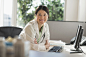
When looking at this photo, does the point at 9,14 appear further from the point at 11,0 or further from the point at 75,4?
the point at 75,4

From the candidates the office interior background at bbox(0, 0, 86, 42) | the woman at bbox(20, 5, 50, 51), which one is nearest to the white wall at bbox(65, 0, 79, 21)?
the office interior background at bbox(0, 0, 86, 42)

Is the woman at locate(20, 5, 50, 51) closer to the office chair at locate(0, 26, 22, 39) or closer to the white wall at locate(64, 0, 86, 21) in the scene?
the office chair at locate(0, 26, 22, 39)

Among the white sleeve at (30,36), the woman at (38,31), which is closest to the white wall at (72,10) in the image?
the woman at (38,31)

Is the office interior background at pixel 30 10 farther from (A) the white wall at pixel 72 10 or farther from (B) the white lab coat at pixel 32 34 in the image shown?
(B) the white lab coat at pixel 32 34

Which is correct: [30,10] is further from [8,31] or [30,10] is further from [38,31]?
[38,31]

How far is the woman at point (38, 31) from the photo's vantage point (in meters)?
1.59

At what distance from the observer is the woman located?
1.59 metres

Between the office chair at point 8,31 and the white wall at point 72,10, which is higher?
the white wall at point 72,10

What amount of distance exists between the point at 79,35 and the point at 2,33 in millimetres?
1077

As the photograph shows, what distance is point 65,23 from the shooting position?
255cm

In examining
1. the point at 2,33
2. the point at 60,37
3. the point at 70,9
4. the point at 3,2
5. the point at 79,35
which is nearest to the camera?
the point at 79,35

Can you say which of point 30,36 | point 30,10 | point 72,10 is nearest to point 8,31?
point 30,36

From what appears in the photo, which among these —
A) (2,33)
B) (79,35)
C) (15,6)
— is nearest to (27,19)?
(15,6)

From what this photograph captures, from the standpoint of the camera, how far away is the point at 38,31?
1710 millimetres
